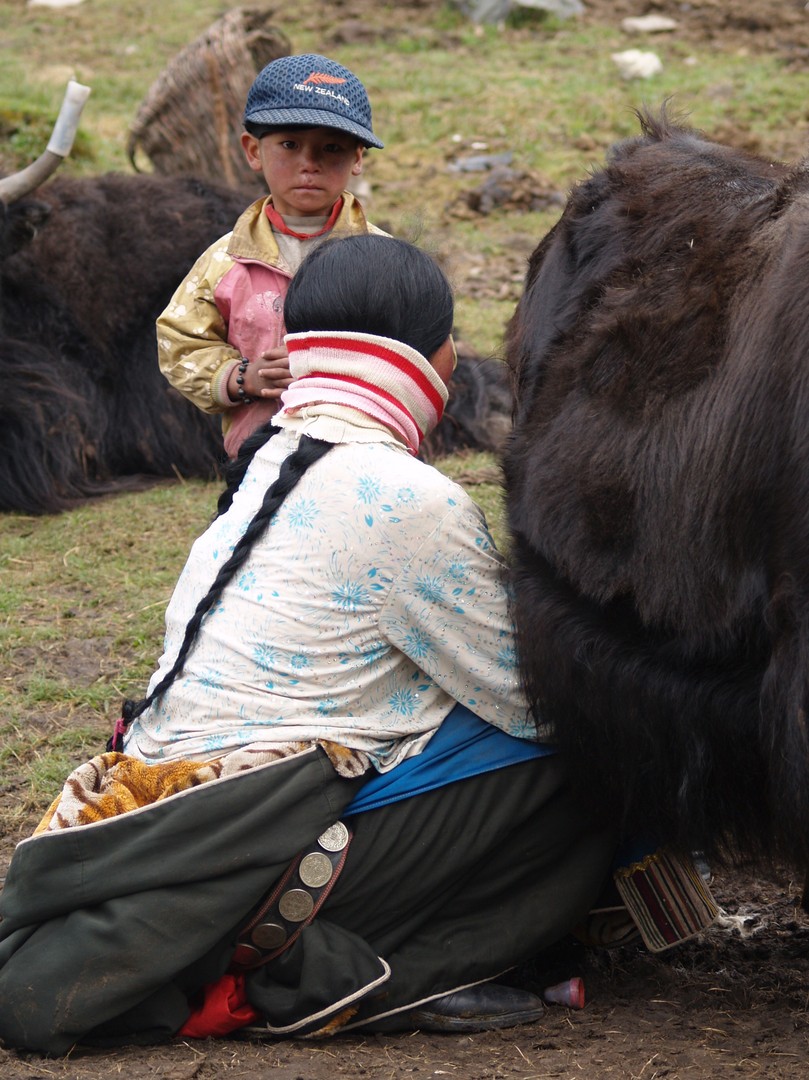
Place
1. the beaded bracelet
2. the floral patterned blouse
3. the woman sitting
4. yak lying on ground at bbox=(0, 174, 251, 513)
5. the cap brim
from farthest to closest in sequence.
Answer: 1. yak lying on ground at bbox=(0, 174, 251, 513)
2. the beaded bracelet
3. the cap brim
4. the floral patterned blouse
5. the woman sitting

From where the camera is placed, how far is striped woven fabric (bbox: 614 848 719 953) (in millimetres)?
2383

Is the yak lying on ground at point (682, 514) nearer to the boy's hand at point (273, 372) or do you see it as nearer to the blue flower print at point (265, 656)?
the blue flower print at point (265, 656)

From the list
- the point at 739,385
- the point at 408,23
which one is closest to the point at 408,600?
the point at 739,385

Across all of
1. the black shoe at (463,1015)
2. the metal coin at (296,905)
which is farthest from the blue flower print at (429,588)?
the black shoe at (463,1015)

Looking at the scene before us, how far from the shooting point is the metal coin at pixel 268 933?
2164 millimetres

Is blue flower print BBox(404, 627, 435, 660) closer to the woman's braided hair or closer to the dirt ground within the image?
the woman's braided hair

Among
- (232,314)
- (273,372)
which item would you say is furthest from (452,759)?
(232,314)

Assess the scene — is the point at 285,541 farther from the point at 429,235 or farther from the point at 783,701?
the point at 429,235

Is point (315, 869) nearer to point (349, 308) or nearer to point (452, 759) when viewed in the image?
point (452, 759)

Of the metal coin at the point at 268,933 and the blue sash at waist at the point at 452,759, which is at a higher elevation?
the blue sash at waist at the point at 452,759

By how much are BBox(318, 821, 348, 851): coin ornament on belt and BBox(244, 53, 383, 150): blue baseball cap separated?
158 cm

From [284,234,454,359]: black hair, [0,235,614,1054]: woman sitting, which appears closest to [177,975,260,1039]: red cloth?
[0,235,614,1054]: woman sitting

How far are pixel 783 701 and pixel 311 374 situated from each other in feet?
3.14

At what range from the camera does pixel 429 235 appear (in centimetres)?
847
